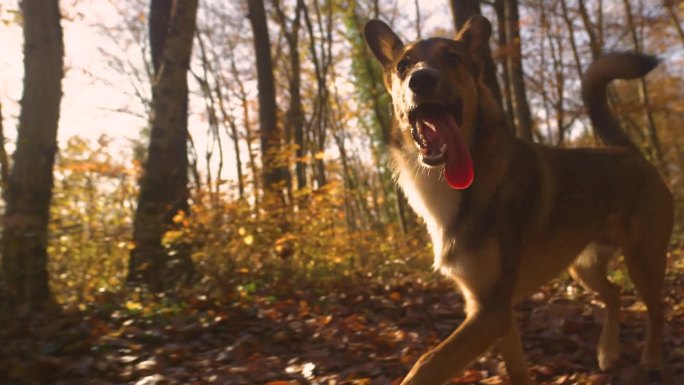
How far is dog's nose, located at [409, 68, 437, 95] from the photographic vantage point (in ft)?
10.9

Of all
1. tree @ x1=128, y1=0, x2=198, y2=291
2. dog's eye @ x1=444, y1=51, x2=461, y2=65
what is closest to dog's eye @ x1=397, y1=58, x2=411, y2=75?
dog's eye @ x1=444, y1=51, x2=461, y2=65

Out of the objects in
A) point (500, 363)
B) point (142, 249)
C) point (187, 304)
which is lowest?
point (500, 363)

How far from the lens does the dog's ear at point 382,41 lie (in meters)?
4.30

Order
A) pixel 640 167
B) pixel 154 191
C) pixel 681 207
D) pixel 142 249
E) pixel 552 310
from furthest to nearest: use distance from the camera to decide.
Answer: pixel 681 207, pixel 154 191, pixel 142 249, pixel 552 310, pixel 640 167

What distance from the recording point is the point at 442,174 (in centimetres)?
362

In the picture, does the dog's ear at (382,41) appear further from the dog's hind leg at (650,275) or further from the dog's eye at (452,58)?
the dog's hind leg at (650,275)

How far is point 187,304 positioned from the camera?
5.95 m

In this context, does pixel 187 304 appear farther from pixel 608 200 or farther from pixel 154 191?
pixel 608 200

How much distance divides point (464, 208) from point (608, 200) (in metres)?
1.50

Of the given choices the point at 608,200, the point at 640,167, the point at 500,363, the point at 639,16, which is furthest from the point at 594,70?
the point at 639,16

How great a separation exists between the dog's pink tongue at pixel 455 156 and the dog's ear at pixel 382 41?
3.32 ft

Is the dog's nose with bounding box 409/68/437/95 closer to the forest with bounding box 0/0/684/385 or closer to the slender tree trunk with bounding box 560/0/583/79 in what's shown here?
the forest with bounding box 0/0/684/385

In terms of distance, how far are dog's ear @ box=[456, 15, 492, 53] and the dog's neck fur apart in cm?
40

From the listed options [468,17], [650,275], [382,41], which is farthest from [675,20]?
[382,41]
